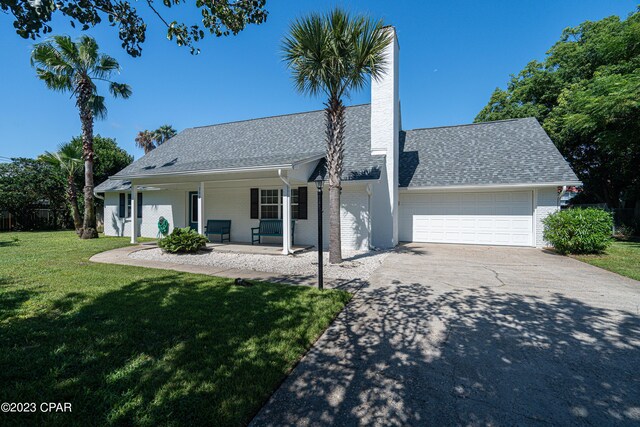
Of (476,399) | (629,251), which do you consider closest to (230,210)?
(476,399)

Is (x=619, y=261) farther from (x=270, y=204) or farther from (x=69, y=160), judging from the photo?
(x=69, y=160)

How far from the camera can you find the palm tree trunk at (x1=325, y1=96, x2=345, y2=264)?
8.06 m

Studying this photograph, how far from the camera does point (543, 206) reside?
36.7ft

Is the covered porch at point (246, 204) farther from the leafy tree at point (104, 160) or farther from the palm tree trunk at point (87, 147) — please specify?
the leafy tree at point (104, 160)

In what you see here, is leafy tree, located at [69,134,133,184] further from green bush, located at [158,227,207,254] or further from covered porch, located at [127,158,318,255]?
green bush, located at [158,227,207,254]

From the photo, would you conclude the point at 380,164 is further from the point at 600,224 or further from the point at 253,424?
the point at 253,424

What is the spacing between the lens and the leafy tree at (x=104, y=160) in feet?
70.1

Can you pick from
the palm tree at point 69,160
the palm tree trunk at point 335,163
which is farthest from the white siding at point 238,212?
the palm tree trunk at point 335,163

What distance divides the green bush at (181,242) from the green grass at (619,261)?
1243 centimetres

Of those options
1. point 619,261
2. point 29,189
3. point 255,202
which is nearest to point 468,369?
point 619,261

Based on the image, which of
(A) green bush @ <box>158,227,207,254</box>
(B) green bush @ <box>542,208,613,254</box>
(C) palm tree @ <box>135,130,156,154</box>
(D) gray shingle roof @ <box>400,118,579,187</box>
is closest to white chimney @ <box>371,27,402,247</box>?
(D) gray shingle roof @ <box>400,118,579,187</box>

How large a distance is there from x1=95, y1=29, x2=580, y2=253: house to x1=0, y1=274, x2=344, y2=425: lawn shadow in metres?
5.44

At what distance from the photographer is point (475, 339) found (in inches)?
140

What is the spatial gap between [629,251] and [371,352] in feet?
42.3
